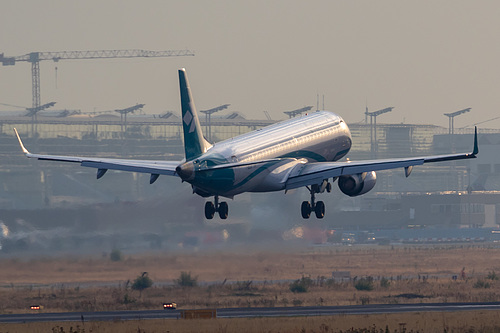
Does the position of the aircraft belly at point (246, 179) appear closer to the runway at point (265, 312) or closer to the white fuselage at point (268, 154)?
the white fuselage at point (268, 154)

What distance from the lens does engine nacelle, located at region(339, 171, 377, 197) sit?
78375 mm

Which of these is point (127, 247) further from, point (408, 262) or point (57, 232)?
point (408, 262)

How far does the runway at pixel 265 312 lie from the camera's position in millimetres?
86000

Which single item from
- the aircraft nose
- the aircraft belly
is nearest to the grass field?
the aircraft belly

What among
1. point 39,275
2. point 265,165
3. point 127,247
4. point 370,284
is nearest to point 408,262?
point 370,284

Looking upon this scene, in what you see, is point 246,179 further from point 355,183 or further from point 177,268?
point 177,268

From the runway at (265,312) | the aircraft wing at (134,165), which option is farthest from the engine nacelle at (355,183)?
Result: the aircraft wing at (134,165)

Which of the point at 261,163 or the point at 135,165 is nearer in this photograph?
the point at 135,165

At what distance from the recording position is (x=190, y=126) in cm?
7106

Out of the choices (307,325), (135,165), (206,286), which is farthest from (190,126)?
(206,286)

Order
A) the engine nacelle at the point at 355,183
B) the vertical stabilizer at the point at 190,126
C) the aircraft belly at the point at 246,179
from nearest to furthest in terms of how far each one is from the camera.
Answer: the aircraft belly at the point at 246,179 → the vertical stabilizer at the point at 190,126 → the engine nacelle at the point at 355,183

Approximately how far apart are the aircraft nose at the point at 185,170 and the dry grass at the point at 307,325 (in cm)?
1102

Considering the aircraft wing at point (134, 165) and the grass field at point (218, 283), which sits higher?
the aircraft wing at point (134, 165)

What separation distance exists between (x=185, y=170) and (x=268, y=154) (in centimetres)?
1011
